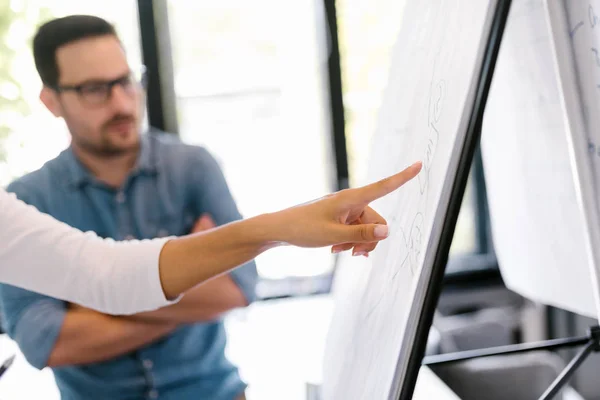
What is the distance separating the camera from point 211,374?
1363 millimetres

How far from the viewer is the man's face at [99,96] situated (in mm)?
1483

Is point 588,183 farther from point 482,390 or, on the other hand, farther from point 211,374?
point 482,390

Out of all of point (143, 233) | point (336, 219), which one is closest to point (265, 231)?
point (336, 219)

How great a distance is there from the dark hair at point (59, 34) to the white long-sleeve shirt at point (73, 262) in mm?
641

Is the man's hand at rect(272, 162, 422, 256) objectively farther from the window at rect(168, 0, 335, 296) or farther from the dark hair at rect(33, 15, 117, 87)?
the window at rect(168, 0, 335, 296)

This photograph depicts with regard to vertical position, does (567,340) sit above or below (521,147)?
below

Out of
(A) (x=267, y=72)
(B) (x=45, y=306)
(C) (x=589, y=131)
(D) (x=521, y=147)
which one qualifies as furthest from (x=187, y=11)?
(C) (x=589, y=131)

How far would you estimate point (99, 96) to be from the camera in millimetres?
1506

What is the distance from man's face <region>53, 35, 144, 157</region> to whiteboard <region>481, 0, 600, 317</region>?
78 cm

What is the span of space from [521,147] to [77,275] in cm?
75

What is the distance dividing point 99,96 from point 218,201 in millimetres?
390

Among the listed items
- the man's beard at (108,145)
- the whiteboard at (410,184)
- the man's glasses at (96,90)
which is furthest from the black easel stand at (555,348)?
the man's glasses at (96,90)

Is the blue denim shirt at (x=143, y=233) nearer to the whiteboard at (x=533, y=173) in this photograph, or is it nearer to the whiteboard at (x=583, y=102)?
the whiteboard at (x=533, y=173)

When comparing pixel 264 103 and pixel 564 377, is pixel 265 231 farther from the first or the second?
pixel 264 103
